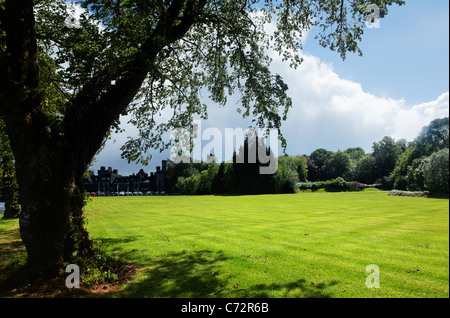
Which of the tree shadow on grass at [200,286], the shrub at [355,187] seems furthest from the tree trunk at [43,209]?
the shrub at [355,187]

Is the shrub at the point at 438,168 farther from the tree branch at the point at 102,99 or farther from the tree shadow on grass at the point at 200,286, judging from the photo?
the tree branch at the point at 102,99

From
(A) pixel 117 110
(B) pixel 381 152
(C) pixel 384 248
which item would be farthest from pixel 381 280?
(B) pixel 381 152

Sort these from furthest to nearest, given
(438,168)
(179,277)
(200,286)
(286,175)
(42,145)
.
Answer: (286,175), (438,168), (179,277), (200,286), (42,145)

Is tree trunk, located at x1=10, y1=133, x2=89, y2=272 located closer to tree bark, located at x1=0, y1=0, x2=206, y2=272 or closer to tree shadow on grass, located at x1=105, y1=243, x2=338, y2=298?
tree bark, located at x1=0, y1=0, x2=206, y2=272

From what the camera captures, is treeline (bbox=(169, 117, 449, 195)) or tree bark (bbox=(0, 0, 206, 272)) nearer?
tree bark (bbox=(0, 0, 206, 272))

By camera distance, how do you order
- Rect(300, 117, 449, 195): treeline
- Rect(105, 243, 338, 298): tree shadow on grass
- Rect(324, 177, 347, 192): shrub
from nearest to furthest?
Rect(105, 243, 338, 298): tree shadow on grass
Rect(300, 117, 449, 195): treeline
Rect(324, 177, 347, 192): shrub

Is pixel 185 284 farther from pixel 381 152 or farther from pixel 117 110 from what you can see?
pixel 381 152

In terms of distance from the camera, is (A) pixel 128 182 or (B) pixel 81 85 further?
(A) pixel 128 182

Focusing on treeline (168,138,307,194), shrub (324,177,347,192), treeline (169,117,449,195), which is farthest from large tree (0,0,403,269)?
shrub (324,177,347,192)

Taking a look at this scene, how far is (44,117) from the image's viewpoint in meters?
6.49

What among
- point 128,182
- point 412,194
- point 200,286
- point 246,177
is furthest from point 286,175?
point 128,182

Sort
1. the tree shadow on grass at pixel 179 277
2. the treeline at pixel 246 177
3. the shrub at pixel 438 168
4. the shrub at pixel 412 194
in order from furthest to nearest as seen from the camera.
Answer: the treeline at pixel 246 177 → the shrub at pixel 412 194 → the shrub at pixel 438 168 → the tree shadow on grass at pixel 179 277

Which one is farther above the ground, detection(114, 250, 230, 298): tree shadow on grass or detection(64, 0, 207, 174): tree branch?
detection(64, 0, 207, 174): tree branch

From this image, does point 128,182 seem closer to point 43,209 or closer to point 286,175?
point 286,175
